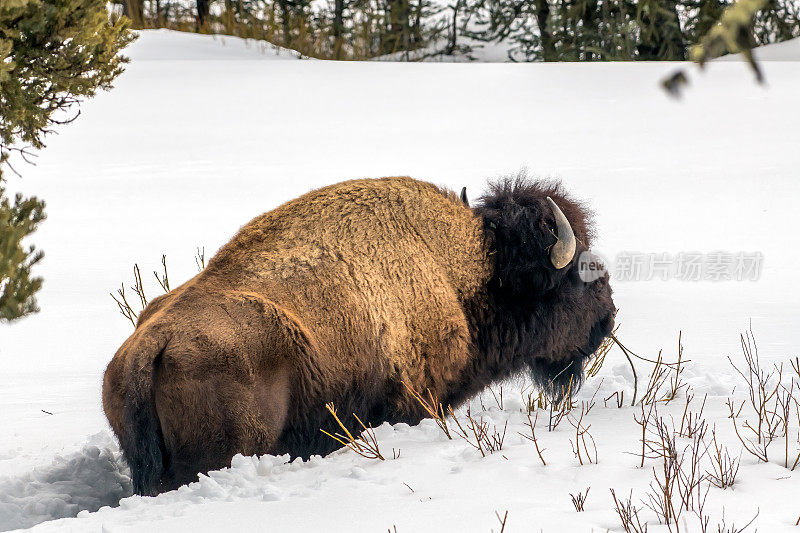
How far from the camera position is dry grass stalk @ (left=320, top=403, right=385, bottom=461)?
3852 mm

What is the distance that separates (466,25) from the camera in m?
20.4

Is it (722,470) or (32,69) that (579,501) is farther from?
(32,69)

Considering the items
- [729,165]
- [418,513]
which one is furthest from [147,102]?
[418,513]

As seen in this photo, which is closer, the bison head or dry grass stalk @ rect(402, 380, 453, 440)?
dry grass stalk @ rect(402, 380, 453, 440)

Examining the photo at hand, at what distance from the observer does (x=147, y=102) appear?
17.7 meters

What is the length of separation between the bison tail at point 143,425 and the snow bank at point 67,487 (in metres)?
0.87

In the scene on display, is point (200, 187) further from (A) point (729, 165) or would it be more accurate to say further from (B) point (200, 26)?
(B) point (200, 26)

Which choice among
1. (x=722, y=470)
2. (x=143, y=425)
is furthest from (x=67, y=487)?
(x=722, y=470)

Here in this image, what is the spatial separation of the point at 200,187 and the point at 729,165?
8015 mm

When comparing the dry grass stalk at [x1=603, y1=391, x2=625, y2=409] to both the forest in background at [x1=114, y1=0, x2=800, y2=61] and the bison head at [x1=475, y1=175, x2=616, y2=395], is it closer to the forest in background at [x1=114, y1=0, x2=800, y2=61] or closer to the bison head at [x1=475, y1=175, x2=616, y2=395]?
the bison head at [x1=475, y1=175, x2=616, y2=395]

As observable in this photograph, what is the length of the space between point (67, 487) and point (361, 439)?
168 centimetres

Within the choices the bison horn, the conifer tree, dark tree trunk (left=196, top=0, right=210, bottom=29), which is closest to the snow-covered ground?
the bison horn

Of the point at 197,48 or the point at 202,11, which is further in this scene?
the point at 202,11

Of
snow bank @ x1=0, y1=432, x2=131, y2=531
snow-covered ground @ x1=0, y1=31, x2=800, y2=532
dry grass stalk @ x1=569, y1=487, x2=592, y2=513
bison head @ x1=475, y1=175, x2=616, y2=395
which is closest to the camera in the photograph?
dry grass stalk @ x1=569, y1=487, x2=592, y2=513
